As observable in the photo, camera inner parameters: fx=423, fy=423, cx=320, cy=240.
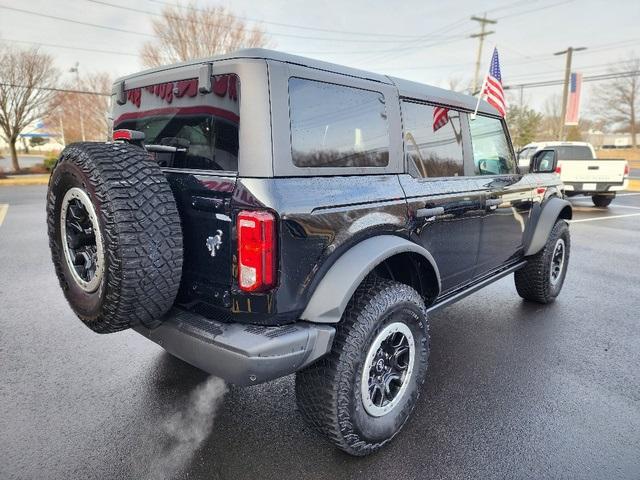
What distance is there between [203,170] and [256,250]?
52 centimetres

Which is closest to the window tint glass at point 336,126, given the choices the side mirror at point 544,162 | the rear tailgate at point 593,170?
the side mirror at point 544,162

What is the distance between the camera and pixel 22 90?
21609mm

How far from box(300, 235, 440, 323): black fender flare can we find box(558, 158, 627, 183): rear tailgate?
11.5 m

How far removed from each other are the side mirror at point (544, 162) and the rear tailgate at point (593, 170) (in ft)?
28.4

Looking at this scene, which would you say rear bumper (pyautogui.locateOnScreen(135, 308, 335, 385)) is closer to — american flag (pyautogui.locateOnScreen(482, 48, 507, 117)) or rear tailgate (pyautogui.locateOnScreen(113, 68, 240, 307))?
rear tailgate (pyautogui.locateOnScreen(113, 68, 240, 307))

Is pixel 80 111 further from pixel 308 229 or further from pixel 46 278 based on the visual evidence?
pixel 308 229

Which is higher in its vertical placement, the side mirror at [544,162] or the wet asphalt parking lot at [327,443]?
the side mirror at [544,162]

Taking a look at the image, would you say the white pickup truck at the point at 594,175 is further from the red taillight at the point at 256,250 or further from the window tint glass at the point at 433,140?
the red taillight at the point at 256,250

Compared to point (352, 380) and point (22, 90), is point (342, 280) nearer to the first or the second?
point (352, 380)

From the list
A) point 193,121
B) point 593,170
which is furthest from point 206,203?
point 593,170

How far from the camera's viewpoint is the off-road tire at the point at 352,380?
2.05m

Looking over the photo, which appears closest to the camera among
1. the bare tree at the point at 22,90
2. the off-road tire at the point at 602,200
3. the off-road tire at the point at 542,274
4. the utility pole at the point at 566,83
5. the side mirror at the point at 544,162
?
the side mirror at the point at 544,162

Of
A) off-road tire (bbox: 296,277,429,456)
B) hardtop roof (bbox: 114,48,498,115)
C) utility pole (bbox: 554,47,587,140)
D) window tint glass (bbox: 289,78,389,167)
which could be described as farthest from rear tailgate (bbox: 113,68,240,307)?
utility pole (bbox: 554,47,587,140)

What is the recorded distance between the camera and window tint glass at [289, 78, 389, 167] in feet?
6.61
